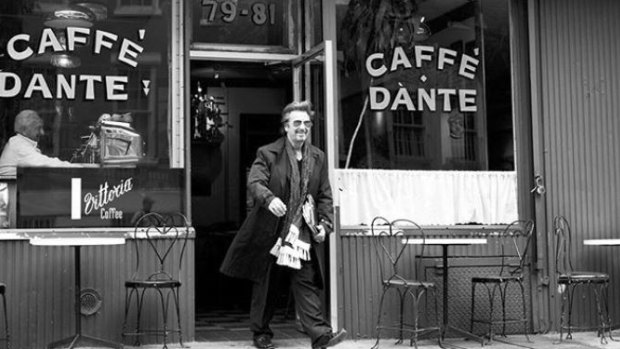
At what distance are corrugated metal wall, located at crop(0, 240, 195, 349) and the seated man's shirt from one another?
0.65 m

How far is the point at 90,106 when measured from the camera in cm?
774

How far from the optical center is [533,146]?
8.60m

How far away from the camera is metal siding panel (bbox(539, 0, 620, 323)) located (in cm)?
864

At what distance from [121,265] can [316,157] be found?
6.12 ft

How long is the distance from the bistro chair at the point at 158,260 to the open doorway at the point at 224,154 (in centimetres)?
278

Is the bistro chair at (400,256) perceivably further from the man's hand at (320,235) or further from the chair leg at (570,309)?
the chair leg at (570,309)

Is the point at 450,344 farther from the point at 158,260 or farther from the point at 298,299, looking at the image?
the point at 158,260

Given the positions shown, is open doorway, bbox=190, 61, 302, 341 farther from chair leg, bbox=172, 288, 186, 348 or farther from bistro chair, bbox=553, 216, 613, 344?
bistro chair, bbox=553, 216, 613, 344

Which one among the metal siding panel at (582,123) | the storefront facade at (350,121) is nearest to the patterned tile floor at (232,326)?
the storefront facade at (350,121)

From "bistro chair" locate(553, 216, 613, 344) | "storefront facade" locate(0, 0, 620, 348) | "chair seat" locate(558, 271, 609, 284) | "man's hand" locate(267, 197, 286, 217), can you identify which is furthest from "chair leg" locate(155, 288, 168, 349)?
"bistro chair" locate(553, 216, 613, 344)

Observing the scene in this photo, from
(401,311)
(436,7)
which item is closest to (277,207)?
(401,311)

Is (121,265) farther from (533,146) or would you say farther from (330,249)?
(533,146)

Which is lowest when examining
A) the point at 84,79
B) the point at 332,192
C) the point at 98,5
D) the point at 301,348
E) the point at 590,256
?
Result: the point at 301,348

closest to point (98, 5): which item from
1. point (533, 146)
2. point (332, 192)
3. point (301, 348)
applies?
point (332, 192)
